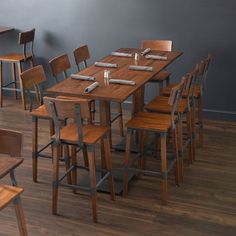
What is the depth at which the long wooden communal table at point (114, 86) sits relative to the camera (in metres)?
3.18

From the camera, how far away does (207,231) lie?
3086 mm

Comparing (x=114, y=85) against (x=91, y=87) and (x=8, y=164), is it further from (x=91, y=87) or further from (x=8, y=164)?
(x=8, y=164)

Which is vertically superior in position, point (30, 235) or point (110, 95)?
point (110, 95)

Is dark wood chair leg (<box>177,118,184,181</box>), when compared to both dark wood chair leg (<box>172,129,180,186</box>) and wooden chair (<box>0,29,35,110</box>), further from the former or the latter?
wooden chair (<box>0,29,35,110</box>)

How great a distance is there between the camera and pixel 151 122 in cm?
343

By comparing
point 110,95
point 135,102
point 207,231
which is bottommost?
point 207,231

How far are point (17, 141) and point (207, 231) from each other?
1425 mm

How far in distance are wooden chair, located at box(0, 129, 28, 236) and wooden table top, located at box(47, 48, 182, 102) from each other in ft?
2.44

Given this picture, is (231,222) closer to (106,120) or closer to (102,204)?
(102,204)

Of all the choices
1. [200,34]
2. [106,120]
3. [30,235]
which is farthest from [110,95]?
[200,34]

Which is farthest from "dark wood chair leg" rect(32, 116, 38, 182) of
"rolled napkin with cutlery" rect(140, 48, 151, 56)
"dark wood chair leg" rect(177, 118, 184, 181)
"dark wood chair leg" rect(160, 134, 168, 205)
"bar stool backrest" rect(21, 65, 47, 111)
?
"rolled napkin with cutlery" rect(140, 48, 151, 56)

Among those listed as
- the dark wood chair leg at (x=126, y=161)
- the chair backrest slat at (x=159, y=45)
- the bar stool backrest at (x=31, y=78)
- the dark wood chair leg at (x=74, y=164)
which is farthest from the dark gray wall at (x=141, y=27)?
the dark wood chair leg at (x=74, y=164)

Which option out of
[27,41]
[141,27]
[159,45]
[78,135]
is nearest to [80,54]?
[159,45]

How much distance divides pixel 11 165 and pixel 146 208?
133cm
